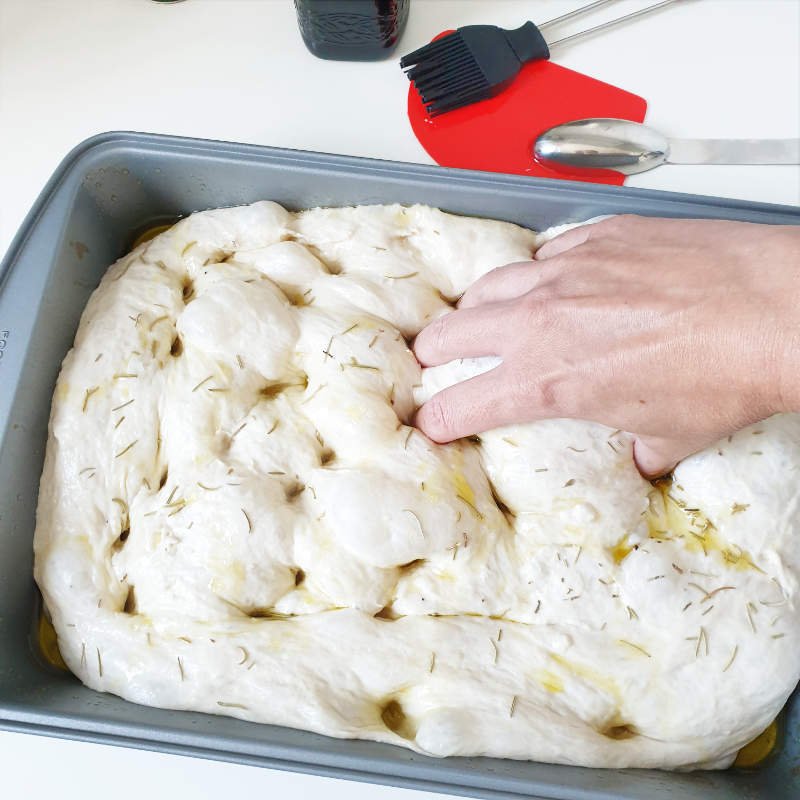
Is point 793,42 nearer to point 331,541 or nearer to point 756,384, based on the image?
point 756,384

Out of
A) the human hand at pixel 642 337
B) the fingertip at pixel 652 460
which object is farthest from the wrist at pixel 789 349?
the fingertip at pixel 652 460

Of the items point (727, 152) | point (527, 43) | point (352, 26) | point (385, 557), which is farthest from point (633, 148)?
point (385, 557)

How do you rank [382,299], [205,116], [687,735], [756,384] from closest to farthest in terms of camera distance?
[756,384], [687,735], [382,299], [205,116]

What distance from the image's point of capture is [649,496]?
928 millimetres

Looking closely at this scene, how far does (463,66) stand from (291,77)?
30 cm

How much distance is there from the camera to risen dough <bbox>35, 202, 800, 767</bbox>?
83cm

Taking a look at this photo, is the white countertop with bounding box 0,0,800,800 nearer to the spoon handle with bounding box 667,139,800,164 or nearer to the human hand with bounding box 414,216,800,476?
the spoon handle with bounding box 667,139,800,164

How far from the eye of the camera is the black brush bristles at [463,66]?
1.28 meters

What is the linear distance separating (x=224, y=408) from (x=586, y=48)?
0.96 metres

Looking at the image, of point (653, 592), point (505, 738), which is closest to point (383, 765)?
point (505, 738)

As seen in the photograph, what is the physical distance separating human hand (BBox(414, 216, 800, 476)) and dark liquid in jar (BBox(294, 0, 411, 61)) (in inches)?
22.1

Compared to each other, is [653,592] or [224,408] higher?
[224,408]

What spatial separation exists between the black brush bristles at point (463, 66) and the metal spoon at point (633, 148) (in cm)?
15

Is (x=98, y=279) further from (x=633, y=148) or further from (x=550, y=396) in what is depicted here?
(x=633, y=148)
